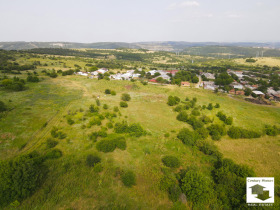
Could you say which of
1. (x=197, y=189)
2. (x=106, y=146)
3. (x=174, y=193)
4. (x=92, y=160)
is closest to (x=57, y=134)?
(x=106, y=146)

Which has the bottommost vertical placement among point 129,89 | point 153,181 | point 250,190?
point 153,181

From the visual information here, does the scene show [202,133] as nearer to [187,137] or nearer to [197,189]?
[187,137]

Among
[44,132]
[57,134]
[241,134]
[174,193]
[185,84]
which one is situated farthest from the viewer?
[185,84]

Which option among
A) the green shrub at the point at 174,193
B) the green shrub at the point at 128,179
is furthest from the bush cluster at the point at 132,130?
the green shrub at the point at 174,193

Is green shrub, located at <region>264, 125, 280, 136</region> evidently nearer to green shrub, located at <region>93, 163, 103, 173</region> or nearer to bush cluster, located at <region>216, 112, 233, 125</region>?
bush cluster, located at <region>216, 112, 233, 125</region>

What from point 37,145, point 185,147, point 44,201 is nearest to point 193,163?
point 185,147

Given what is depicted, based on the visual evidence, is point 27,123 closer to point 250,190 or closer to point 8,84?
point 8,84

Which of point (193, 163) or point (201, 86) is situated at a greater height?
point (201, 86)

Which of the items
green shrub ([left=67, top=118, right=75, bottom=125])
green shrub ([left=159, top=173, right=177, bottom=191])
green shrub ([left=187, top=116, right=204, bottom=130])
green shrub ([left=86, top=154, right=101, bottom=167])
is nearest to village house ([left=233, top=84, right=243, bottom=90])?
green shrub ([left=187, top=116, right=204, bottom=130])
